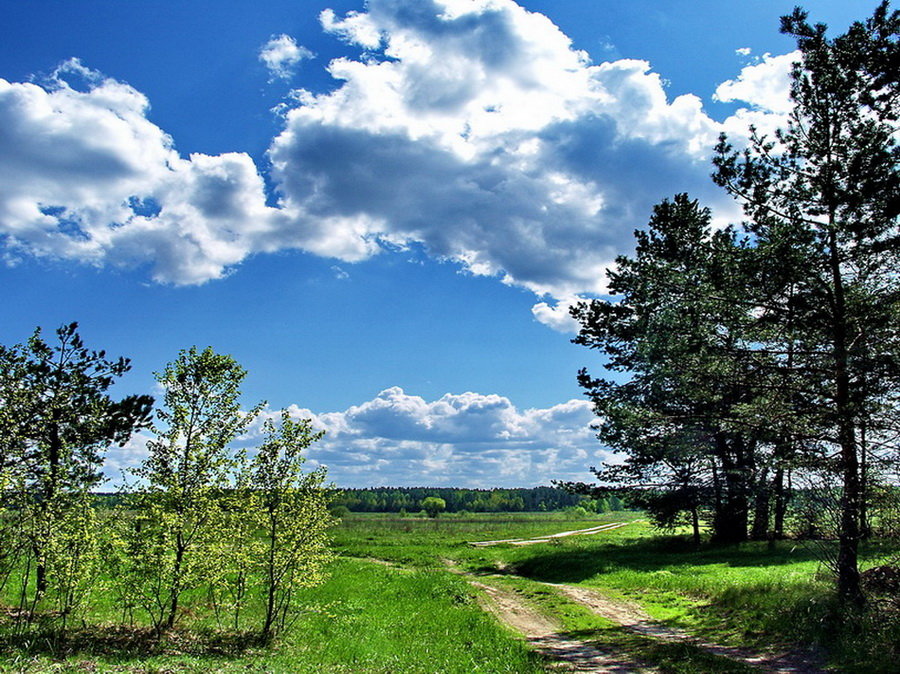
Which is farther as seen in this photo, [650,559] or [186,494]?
[650,559]

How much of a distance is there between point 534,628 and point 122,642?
1072 cm

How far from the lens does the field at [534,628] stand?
11.1 metres

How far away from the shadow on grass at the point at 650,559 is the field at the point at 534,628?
1.04 ft

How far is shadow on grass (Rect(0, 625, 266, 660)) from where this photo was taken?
12695mm

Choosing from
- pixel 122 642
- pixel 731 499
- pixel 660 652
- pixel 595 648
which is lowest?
pixel 122 642

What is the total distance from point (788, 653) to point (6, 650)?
1693 centimetres

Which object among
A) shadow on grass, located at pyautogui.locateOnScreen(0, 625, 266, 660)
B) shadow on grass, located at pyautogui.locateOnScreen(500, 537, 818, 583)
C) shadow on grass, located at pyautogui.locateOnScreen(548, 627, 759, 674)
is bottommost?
shadow on grass, located at pyautogui.locateOnScreen(500, 537, 818, 583)

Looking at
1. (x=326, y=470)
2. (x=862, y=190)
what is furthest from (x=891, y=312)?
(x=326, y=470)

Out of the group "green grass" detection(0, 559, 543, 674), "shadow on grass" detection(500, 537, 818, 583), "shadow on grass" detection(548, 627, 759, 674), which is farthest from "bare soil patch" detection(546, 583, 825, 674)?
"shadow on grass" detection(500, 537, 818, 583)

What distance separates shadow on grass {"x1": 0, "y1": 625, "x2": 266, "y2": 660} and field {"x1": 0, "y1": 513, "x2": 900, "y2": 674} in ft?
0.16

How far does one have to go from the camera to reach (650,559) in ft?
90.8

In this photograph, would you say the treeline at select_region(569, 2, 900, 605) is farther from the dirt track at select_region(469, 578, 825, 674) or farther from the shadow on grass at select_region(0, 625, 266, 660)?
the shadow on grass at select_region(0, 625, 266, 660)

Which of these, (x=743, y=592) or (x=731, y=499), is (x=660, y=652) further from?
(x=731, y=499)

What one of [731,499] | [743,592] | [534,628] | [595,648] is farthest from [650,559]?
[595,648]
